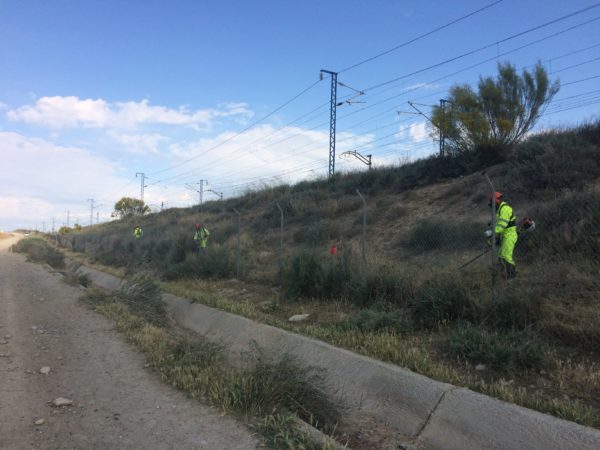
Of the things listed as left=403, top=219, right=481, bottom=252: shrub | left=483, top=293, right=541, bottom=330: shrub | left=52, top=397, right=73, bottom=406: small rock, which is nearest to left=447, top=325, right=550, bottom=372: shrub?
left=483, top=293, right=541, bottom=330: shrub

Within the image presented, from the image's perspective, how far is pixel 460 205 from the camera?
614 inches

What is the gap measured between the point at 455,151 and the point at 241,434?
66.2 feet

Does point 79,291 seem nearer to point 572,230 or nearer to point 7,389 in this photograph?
point 7,389

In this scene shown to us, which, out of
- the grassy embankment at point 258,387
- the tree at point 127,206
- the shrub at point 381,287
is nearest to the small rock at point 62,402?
the grassy embankment at point 258,387

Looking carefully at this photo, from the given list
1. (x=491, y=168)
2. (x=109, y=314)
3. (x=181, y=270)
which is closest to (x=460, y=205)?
(x=491, y=168)

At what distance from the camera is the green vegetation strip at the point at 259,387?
427 cm

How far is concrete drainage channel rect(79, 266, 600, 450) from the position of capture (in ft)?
12.6

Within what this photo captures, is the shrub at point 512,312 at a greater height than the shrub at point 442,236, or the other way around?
the shrub at point 442,236

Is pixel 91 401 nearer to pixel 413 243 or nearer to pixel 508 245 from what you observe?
pixel 508 245

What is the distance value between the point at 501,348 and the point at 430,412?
135cm

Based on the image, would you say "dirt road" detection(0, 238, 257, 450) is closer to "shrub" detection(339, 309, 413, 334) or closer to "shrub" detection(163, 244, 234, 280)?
"shrub" detection(339, 309, 413, 334)

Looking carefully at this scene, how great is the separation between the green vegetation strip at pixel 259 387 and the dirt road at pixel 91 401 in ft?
0.55

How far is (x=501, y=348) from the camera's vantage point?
17.6 feet

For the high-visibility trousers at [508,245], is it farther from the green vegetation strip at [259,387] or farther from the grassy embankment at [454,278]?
the green vegetation strip at [259,387]
